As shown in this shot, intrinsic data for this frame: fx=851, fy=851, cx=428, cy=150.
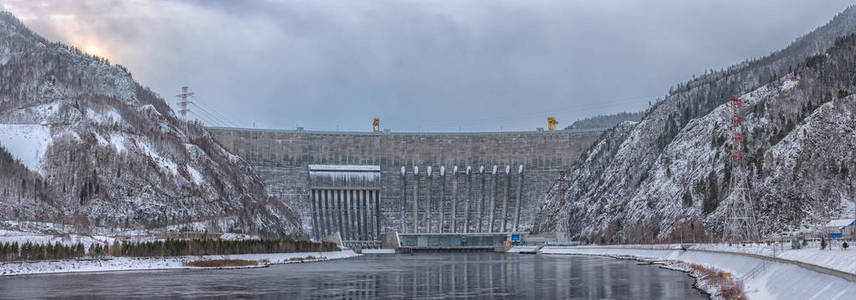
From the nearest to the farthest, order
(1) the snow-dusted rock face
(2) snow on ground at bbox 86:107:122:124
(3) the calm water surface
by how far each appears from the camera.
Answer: (3) the calm water surface, (1) the snow-dusted rock face, (2) snow on ground at bbox 86:107:122:124

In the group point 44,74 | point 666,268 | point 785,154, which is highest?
point 44,74

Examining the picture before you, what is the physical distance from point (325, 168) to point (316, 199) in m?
7.87

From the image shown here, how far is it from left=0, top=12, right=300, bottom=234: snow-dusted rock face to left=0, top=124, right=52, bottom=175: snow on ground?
0.17m

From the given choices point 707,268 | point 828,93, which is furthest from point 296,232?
point 707,268

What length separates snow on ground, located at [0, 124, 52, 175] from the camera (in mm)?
138500

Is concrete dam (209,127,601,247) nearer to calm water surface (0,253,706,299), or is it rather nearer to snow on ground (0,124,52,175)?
snow on ground (0,124,52,175)

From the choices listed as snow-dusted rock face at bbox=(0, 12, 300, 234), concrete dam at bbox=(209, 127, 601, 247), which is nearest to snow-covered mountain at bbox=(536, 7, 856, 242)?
concrete dam at bbox=(209, 127, 601, 247)

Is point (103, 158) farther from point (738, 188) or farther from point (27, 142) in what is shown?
point (738, 188)

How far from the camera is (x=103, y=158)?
475 feet

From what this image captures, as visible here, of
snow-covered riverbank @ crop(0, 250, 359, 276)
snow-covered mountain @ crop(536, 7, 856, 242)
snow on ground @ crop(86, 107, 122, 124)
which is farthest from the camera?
snow on ground @ crop(86, 107, 122, 124)

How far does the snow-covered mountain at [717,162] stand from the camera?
117438mm

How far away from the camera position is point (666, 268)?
261 feet

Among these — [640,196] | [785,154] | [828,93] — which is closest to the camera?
[785,154]

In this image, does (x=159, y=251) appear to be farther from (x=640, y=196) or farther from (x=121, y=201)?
(x=640, y=196)
